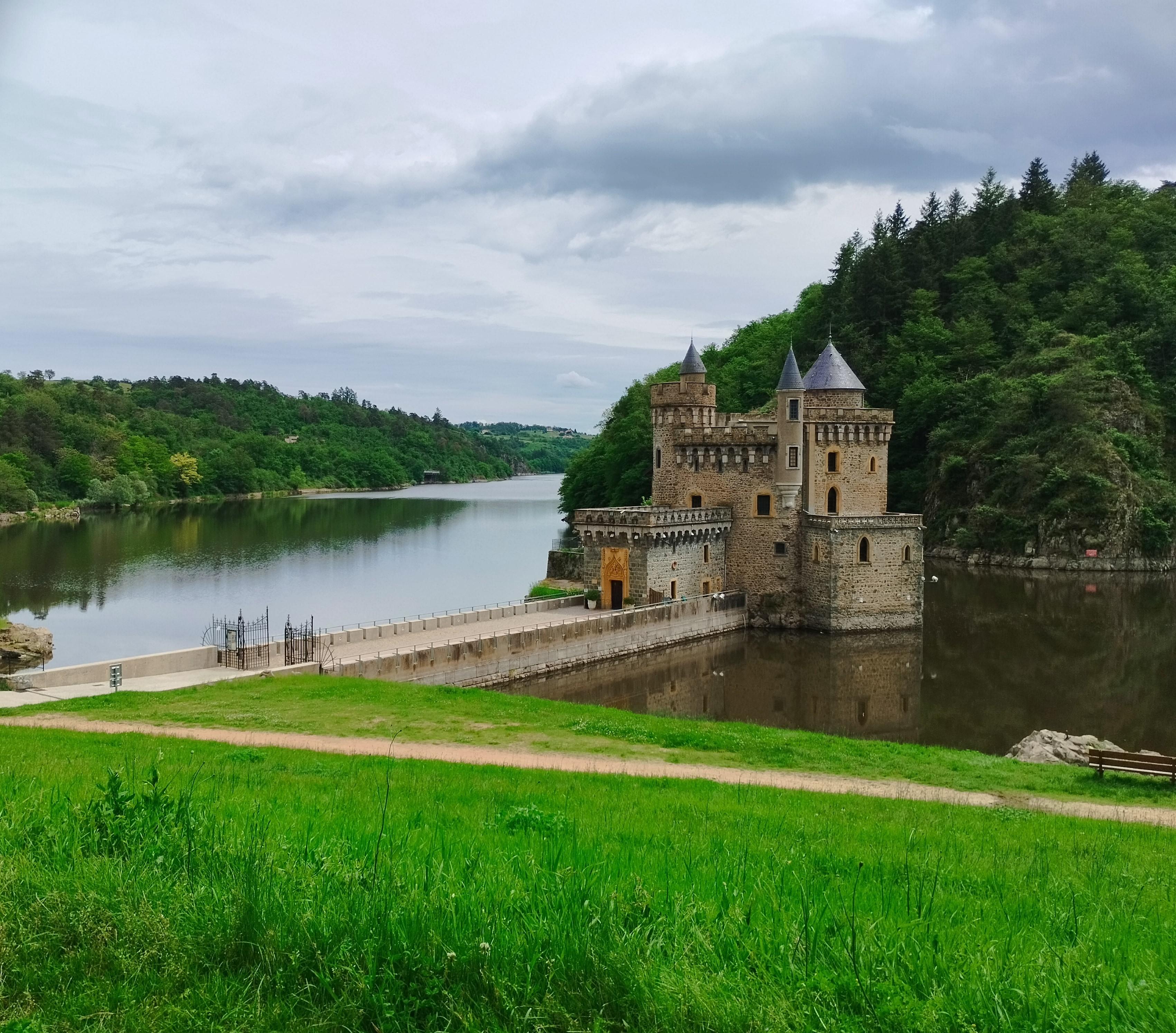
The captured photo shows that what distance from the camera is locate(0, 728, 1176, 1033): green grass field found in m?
4.25

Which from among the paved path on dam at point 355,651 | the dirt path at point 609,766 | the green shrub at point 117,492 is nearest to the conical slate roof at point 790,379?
the paved path on dam at point 355,651

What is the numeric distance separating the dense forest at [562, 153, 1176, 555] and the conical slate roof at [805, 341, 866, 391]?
63.1 feet

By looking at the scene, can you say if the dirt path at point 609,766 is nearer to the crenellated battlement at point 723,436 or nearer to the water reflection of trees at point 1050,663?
the water reflection of trees at point 1050,663

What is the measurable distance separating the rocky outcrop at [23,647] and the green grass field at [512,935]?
29.3 m

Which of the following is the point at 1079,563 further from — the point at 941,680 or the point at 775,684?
the point at 775,684

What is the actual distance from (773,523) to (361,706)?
2499cm

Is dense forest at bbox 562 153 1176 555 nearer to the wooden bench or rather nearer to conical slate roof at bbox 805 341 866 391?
conical slate roof at bbox 805 341 866 391

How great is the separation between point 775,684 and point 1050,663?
32.3ft

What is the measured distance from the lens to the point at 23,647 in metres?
34.5

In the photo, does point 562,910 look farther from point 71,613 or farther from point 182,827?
point 71,613

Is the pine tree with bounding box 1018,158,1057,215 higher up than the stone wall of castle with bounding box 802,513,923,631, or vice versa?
the pine tree with bounding box 1018,158,1057,215

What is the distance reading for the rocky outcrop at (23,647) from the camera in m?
33.2

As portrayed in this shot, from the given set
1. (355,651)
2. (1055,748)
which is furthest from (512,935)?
(355,651)

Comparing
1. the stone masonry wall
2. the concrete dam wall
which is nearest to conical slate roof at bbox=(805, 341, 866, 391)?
the stone masonry wall
